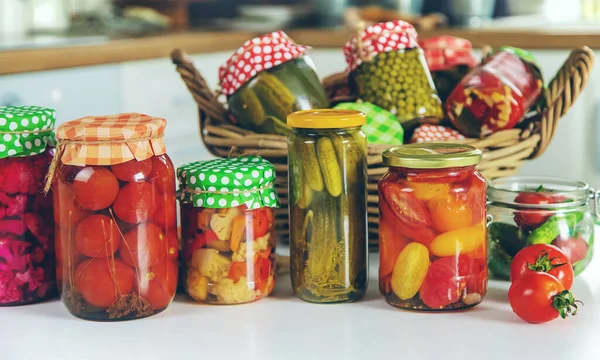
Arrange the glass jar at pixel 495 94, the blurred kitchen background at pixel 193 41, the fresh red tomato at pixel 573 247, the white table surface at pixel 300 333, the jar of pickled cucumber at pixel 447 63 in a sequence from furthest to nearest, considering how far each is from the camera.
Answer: the blurred kitchen background at pixel 193 41
the jar of pickled cucumber at pixel 447 63
the glass jar at pixel 495 94
the fresh red tomato at pixel 573 247
the white table surface at pixel 300 333

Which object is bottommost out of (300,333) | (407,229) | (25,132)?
(300,333)

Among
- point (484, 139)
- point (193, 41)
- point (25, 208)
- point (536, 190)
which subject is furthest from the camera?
point (193, 41)

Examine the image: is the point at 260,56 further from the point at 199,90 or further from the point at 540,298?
the point at 540,298

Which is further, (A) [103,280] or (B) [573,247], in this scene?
(B) [573,247]

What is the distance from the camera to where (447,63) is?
150 centimetres

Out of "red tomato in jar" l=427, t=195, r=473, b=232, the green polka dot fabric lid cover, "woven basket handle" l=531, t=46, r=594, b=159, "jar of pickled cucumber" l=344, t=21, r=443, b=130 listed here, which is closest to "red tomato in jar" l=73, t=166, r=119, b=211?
the green polka dot fabric lid cover

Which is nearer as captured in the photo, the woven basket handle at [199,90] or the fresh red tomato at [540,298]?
the fresh red tomato at [540,298]

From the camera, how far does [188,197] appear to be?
1.04m

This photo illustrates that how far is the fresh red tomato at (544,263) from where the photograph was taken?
3.32 feet

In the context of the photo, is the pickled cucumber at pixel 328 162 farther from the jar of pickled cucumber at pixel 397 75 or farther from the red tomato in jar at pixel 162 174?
the jar of pickled cucumber at pixel 397 75

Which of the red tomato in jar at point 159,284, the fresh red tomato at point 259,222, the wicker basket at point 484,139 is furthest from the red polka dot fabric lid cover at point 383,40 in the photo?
the red tomato in jar at point 159,284

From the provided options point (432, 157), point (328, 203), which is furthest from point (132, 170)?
point (432, 157)

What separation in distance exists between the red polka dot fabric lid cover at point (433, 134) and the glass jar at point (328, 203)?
323mm

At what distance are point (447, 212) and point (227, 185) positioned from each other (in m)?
0.26
